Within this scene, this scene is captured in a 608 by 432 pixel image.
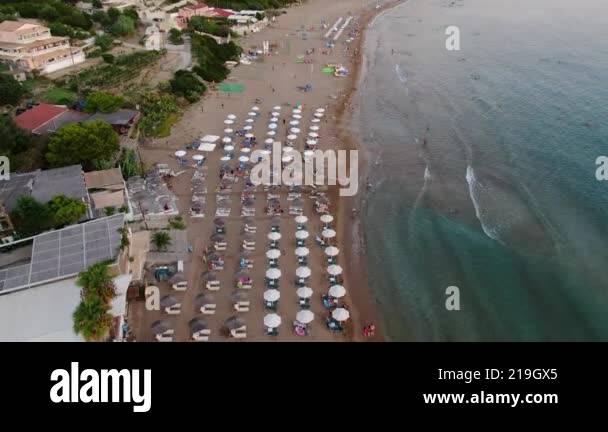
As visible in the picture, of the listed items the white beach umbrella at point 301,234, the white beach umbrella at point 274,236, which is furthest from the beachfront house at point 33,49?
the white beach umbrella at point 301,234

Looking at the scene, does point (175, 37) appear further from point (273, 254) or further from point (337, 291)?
point (337, 291)

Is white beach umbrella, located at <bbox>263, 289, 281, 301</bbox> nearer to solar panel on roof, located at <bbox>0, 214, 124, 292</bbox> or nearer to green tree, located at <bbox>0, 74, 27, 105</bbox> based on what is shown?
solar panel on roof, located at <bbox>0, 214, 124, 292</bbox>

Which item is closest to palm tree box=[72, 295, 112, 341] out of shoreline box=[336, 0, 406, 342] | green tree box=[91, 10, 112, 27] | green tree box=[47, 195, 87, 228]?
green tree box=[47, 195, 87, 228]

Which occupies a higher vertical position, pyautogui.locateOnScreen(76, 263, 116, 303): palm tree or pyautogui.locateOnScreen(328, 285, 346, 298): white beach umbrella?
pyautogui.locateOnScreen(76, 263, 116, 303): palm tree

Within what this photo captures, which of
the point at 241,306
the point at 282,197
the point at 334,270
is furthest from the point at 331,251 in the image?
the point at 282,197

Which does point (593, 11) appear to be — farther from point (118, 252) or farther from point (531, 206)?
point (118, 252)

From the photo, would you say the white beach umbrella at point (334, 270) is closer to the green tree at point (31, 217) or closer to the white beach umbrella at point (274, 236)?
the white beach umbrella at point (274, 236)

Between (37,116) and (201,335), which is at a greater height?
(37,116)
